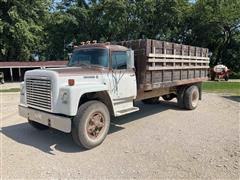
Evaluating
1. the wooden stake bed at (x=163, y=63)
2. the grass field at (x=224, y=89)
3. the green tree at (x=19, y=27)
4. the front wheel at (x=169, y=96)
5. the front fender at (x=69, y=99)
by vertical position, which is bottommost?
the grass field at (x=224, y=89)

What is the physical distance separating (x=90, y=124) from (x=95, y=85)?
89 cm

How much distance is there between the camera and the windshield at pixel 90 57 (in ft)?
19.6

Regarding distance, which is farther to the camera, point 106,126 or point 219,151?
point 106,126

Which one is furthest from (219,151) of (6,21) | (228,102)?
(6,21)

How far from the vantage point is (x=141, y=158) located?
15.6 ft

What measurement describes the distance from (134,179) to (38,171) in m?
1.72

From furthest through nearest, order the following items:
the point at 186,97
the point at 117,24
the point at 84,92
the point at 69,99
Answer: the point at 117,24, the point at 186,97, the point at 84,92, the point at 69,99

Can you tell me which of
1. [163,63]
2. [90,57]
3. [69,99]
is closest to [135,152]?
[69,99]

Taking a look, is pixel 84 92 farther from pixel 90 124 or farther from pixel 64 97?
pixel 90 124

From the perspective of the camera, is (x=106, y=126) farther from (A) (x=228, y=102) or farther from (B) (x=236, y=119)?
→ (A) (x=228, y=102)

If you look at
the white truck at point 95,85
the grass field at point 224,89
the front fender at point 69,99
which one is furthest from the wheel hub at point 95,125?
the grass field at point 224,89

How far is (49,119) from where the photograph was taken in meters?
5.18

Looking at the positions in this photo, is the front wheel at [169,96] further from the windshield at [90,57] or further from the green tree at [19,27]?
the green tree at [19,27]

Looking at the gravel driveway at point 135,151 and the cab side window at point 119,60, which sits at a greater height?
the cab side window at point 119,60
